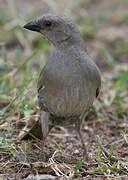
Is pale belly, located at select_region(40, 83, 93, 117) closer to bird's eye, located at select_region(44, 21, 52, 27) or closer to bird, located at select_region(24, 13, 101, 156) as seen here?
bird, located at select_region(24, 13, 101, 156)

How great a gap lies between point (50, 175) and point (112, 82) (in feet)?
9.83

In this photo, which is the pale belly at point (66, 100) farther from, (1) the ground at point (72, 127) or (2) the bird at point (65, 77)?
(1) the ground at point (72, 127)

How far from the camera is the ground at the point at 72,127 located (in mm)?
5273

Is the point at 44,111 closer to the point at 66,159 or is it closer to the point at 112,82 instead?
the point at 66,159

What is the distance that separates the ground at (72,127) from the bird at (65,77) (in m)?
0.20

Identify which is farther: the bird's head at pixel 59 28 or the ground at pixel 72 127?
the bird's head at pixel 59 28

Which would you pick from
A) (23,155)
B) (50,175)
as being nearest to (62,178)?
(50,175)

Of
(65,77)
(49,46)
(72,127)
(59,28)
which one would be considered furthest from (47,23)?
(49,46)

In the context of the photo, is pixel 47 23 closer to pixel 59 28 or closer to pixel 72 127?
pixel 59 28

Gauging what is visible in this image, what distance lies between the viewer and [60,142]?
20.7 feet

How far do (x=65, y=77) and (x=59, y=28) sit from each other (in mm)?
500

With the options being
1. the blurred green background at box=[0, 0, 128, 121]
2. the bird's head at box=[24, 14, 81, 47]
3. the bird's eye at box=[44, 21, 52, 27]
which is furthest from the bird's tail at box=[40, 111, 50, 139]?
the bird's eye at box=[44, 21, 52, 27]

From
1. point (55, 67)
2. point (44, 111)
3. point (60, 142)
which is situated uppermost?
point (55, 67)

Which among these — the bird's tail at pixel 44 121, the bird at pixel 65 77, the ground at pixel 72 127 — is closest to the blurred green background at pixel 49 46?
the ground at pixel 72 127
